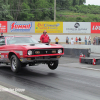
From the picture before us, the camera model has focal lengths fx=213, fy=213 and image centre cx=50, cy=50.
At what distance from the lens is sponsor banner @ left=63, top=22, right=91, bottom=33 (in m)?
43.1

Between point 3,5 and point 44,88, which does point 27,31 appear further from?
point 44,88

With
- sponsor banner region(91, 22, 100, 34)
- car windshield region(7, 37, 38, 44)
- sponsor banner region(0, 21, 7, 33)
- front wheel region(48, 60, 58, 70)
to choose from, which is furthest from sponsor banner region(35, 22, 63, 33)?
front wheel region(48, 60, 58, 70)

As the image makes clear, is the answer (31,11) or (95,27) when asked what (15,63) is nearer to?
(95,27)

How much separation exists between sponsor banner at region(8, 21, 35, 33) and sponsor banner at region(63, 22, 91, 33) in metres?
6.66

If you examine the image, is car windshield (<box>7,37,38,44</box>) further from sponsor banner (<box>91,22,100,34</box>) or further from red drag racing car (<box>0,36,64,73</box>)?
sponsor banner (<box>91,22,100,34</box>)

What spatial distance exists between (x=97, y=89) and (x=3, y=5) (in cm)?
5662

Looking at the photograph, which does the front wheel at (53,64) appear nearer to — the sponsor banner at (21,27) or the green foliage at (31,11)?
the sponsor banner at (21,27)

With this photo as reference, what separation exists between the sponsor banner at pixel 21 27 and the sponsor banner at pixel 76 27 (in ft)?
21.9

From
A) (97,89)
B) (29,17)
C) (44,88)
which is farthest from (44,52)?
(29,17)

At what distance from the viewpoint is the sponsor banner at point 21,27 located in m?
41.8

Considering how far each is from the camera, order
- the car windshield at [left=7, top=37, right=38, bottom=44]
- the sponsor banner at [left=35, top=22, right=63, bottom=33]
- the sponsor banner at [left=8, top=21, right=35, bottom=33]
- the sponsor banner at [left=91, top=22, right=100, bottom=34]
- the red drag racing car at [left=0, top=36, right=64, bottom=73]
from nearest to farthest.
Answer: the red drag racing car at [left=0, top=36, right=64, bottom=73] < the car windshield at [left=7, top=37, right=38, bottom=44] < the sponsor banner at [left=8, top=21, right=35, bottom=33] < the sponsor banner at [left=35, top=22, right=63, bottom=33] < the sponsor banner at [left=91, top=22, right=100, bottom=34]

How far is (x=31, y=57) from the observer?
805 centimetres

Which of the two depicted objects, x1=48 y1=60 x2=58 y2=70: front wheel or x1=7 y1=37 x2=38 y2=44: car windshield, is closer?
x1=48 y1=60 x2=58 y2=70: front wheel

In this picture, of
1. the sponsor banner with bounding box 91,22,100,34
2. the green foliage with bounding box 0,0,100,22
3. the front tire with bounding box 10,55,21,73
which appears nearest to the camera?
the front tire with bounding box 10,55,21,73
